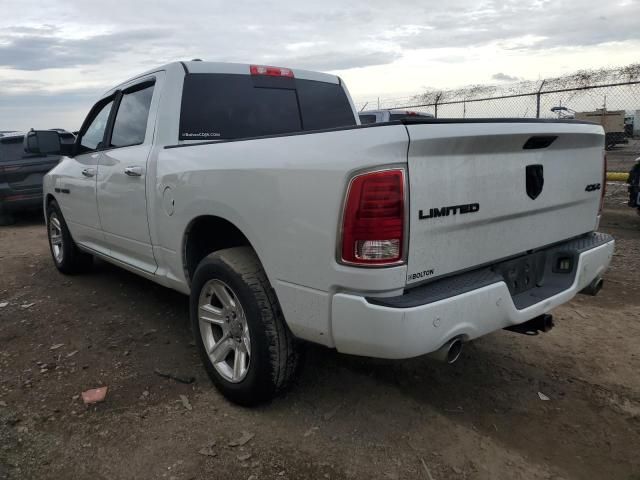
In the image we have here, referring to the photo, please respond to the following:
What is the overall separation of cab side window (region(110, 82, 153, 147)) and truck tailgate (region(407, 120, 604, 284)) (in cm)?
227

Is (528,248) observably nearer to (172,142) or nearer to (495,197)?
(495,197)

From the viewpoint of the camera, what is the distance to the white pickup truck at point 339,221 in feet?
7.02

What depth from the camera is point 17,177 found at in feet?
30.8

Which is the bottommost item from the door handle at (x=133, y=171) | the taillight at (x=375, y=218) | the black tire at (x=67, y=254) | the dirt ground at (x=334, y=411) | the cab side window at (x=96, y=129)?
the dirt ground at (x=334, y=411)

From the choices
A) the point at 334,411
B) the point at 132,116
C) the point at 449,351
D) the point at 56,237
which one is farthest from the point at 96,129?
the point at 449,351

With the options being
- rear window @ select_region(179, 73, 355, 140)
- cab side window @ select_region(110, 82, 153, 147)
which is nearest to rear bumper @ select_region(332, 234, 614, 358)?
rear window @ select_region(179, 73, 355, 140)

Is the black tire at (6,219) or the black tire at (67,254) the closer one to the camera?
the black tire at (67,254)

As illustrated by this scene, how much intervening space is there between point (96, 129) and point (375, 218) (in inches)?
138

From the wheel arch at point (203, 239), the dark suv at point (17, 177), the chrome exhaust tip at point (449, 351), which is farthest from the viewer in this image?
the dark suv at point (17, 177)

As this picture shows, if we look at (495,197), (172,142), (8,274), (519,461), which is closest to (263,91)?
(172,142)

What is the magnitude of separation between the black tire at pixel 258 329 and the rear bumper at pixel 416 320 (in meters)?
0.43

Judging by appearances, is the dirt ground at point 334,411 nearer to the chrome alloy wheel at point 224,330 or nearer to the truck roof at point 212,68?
the chrome alloy wheel at point 224,330

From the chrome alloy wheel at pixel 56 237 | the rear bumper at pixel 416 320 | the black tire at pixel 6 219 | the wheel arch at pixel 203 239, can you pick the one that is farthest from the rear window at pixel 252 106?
the black tire at pixel 6 219

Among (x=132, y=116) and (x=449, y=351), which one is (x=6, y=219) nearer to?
(x=132, y=116)
